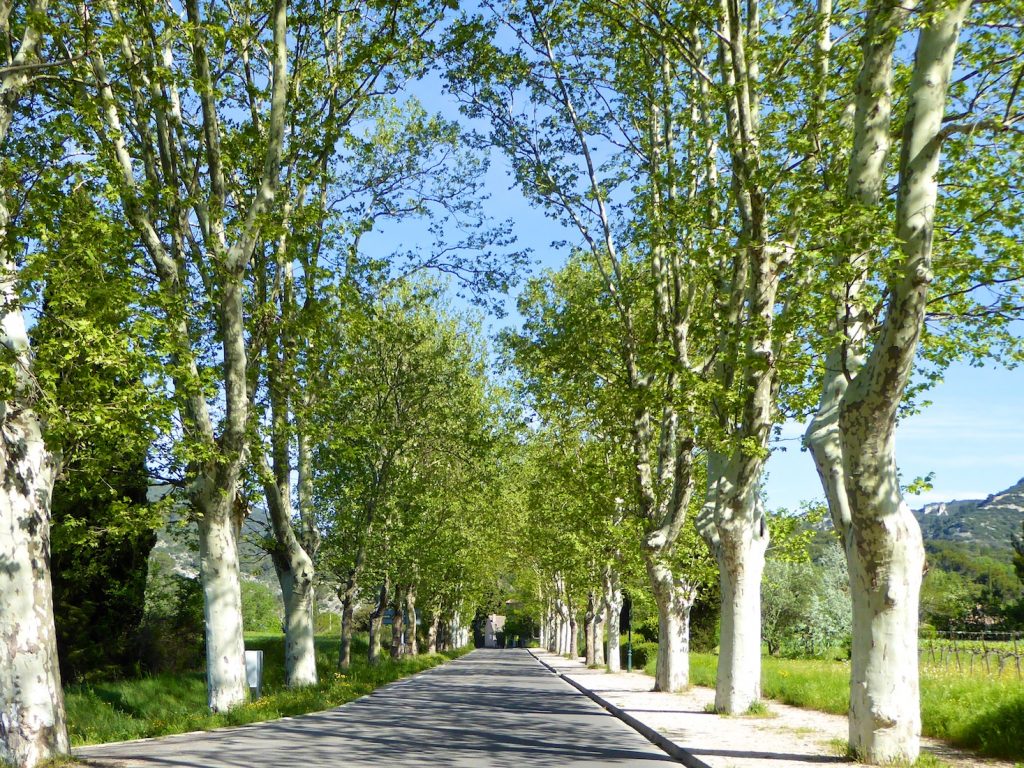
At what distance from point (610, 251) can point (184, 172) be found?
29.0ft

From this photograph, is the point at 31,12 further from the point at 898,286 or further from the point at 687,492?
the point at 687,492

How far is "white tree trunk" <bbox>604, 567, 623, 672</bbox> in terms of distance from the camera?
1423 inches

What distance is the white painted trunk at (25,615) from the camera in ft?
30.0

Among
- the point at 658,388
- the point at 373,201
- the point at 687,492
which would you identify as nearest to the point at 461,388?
the point at 373,201

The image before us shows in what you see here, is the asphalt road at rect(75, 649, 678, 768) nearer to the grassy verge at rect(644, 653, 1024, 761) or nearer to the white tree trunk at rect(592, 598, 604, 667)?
the grassy verge at rect(644, 653, 1024, 761)

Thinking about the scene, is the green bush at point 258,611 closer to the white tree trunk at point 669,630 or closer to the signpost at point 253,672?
the white tree trunk at point 669,630

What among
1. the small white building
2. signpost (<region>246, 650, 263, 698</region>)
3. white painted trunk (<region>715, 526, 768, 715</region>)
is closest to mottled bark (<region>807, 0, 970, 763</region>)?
white painted trunk (<region>715, 526, 768, 715</region>)

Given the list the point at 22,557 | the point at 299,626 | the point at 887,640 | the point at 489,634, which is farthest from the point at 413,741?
the point at 489,634

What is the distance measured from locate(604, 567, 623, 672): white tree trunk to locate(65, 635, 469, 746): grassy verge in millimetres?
10968

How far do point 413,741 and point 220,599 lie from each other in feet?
13.9

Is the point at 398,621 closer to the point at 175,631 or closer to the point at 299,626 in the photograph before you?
the point at 175,631

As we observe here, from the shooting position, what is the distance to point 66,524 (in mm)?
15953

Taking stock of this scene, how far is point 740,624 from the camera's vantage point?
15.3 m

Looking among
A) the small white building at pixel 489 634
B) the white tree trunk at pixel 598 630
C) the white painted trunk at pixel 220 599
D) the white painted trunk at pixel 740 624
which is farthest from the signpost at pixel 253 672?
the small white building at pixel 489 634
